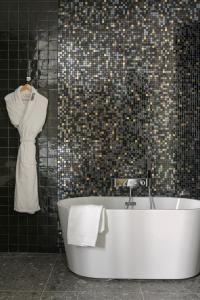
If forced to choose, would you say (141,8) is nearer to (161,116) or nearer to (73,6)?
(73,6)

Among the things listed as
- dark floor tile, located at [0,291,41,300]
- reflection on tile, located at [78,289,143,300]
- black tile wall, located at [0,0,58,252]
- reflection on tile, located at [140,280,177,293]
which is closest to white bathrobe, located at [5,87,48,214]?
black tile wall, located at [0,0,58,252]

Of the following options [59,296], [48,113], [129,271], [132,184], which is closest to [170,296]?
[129,271]

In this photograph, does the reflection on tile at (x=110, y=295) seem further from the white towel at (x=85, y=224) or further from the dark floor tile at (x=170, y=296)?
the white towel at (x=85, y=224)

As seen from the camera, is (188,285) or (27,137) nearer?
(188,285)

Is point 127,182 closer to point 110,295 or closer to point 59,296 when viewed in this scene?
point 110,295

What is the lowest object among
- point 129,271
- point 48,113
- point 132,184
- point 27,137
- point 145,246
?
point 129,271

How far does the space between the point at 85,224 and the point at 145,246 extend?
541 mm

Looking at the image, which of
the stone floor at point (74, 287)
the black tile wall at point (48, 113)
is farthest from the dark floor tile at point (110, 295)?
the black tile wall at point (48, 113)

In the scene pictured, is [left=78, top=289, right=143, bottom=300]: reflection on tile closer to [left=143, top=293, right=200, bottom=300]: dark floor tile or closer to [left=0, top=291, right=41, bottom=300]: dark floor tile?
[left=143, top=293, right=200, bottom=300]: dark floor tile

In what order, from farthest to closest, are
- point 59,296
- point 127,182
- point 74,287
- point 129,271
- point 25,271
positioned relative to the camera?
point 127,182 < point 25,271 < point 129,271 < point 74,287 < point 59,296

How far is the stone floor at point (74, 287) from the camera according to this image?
3.12 metres

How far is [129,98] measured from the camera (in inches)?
170

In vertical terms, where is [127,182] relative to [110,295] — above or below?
above

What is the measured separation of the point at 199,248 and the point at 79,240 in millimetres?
1059
